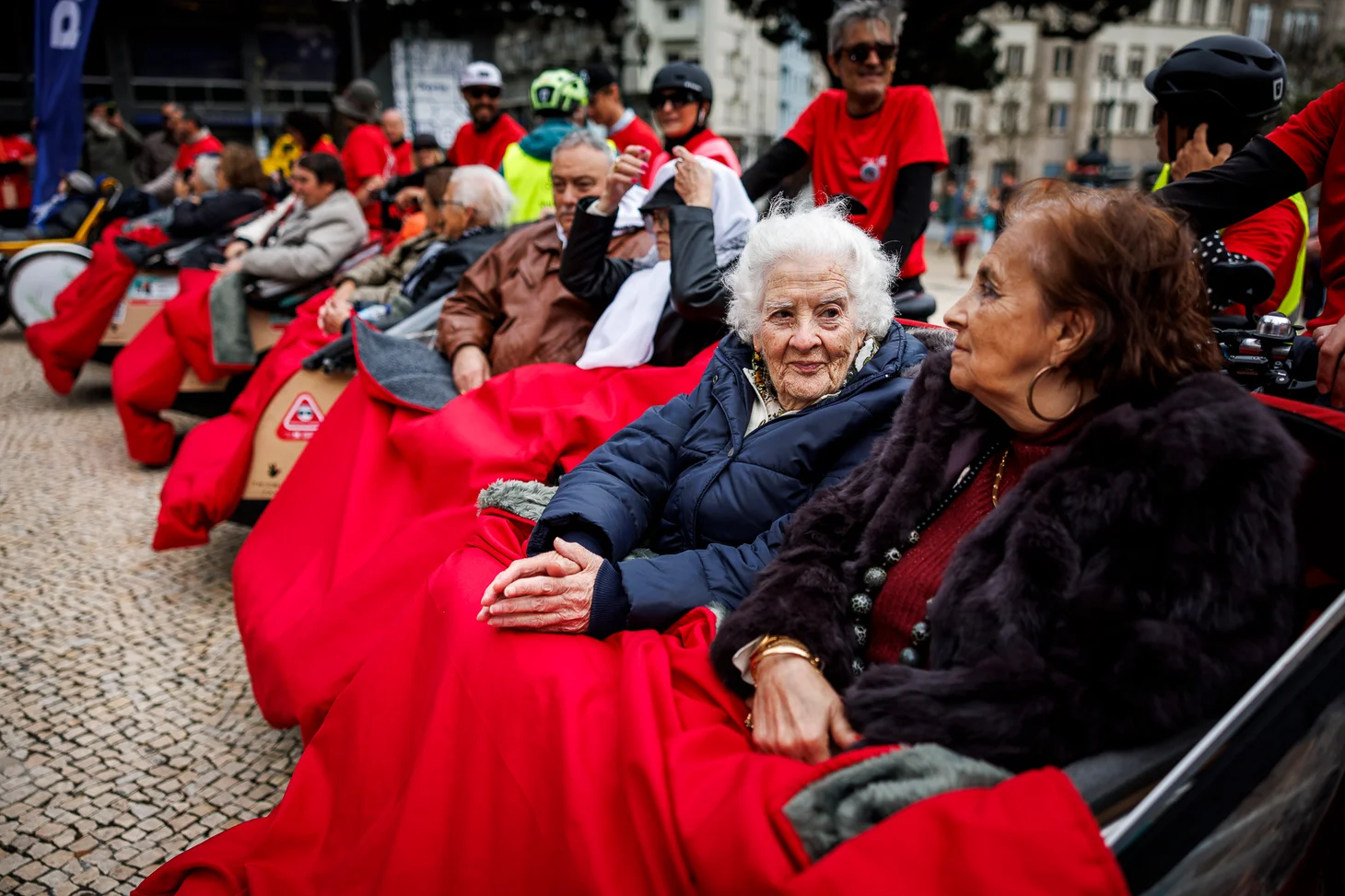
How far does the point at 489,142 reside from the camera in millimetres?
6621

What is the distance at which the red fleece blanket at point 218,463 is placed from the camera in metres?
3.84

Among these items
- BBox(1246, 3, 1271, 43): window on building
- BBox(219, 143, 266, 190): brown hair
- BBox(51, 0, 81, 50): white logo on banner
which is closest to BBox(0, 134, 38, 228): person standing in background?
BBox(51, 0, 81, 50): white logo on banner

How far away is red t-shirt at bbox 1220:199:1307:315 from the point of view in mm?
2598

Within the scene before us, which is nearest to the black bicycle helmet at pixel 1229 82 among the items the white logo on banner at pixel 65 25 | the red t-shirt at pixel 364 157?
the red t-shirt at pixel 364 157

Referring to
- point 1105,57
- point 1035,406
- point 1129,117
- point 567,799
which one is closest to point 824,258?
point 1035,406

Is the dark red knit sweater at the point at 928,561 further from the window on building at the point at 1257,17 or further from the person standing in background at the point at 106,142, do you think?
the window on building at the point at 1257,17

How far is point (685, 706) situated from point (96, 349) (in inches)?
261

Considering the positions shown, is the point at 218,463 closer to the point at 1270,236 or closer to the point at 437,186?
the point at 437,186

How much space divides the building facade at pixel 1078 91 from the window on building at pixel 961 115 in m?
0.05

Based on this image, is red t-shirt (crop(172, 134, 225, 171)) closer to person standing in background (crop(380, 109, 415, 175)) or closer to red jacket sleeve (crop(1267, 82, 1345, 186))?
person standing in background (crop(380, 109, 415, 175))

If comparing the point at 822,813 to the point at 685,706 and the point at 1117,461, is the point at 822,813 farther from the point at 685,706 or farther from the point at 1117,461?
the point at 1117,461

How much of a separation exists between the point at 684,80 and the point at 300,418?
2477 mm

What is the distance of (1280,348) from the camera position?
1739mm

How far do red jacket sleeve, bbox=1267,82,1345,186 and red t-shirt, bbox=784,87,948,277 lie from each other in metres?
1.73
